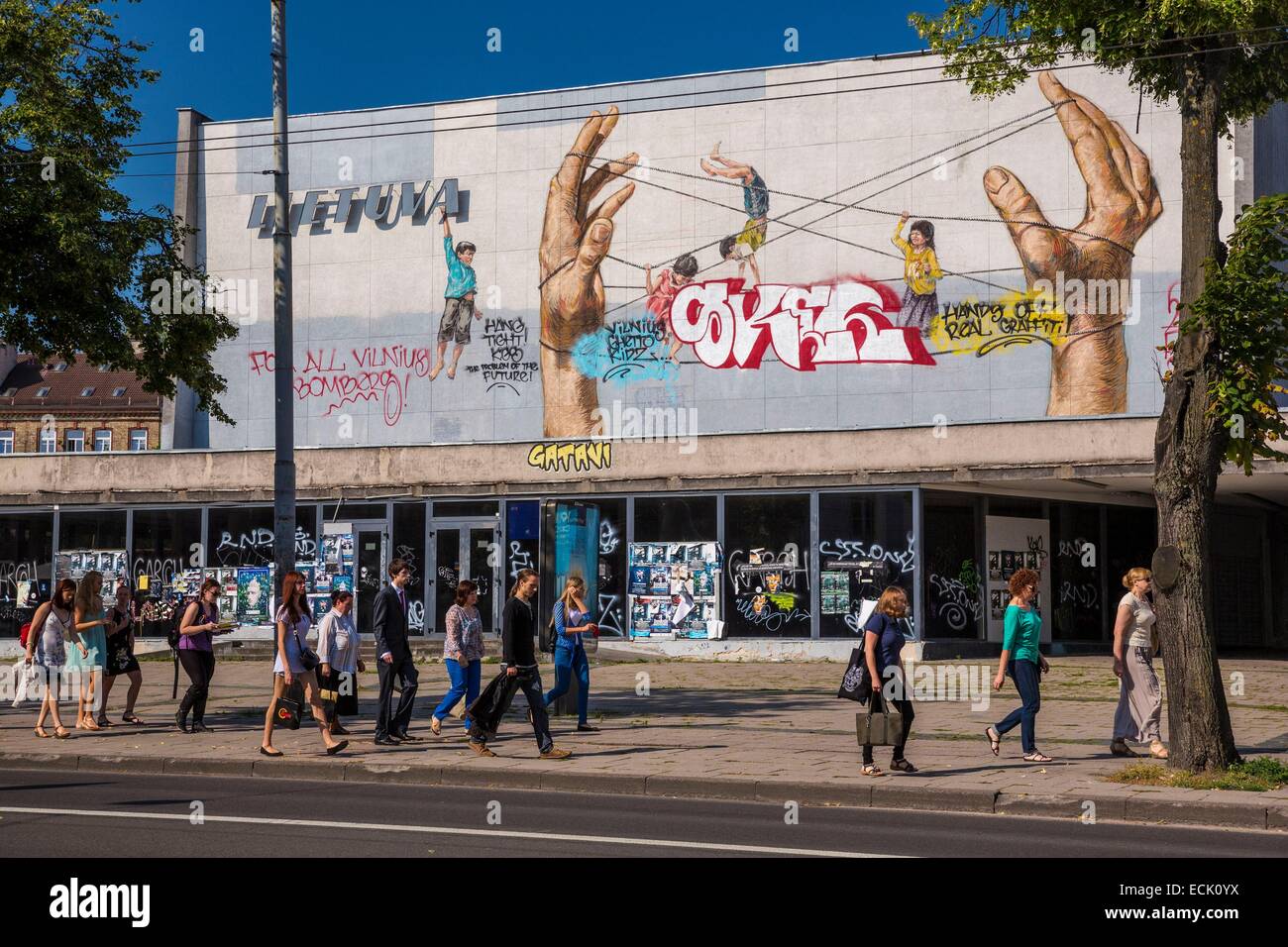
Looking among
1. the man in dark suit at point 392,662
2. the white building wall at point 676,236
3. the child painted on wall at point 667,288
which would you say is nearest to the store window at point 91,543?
the white building wall at point 676,236

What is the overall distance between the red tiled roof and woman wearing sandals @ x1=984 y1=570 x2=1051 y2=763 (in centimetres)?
6383

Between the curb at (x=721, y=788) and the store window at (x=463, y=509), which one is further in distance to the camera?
the store window at (x=463, y=509)

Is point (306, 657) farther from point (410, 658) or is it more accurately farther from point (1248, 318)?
point (1248, 318)

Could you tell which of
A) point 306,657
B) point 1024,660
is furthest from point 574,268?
point 1024,660

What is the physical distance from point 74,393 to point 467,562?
162 ft

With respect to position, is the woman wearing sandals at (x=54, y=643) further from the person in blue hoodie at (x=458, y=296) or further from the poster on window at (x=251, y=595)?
the person in blue hoodie at (x=458, y=296)

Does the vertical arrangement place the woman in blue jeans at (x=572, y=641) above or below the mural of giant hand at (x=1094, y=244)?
below

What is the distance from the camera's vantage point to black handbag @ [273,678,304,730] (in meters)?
14.6

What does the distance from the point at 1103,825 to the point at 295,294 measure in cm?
3148

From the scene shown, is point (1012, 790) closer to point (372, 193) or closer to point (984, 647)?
point (984, 647)

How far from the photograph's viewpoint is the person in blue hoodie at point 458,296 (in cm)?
3716

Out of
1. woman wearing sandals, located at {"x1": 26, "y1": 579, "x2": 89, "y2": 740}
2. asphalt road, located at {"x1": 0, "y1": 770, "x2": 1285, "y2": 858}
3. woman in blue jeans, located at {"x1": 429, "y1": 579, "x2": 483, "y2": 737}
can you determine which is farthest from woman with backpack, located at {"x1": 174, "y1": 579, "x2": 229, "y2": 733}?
asphalt road, located at {"x1": 0, "y1": 770, "x2": 1285, "y2": 858}

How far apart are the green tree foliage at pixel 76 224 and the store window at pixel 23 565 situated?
15.8 metres
